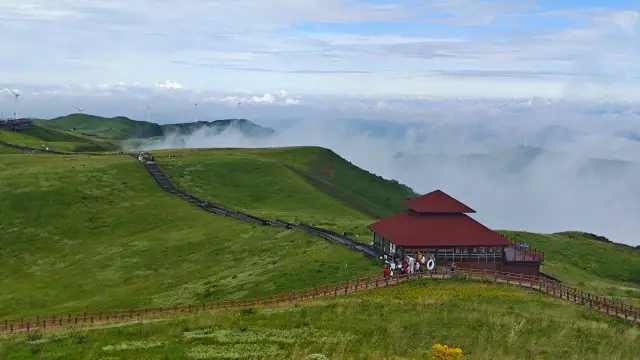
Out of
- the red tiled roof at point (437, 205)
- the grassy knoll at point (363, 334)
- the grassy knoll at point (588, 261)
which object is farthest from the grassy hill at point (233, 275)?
the red tiled roof at point (437, 205)

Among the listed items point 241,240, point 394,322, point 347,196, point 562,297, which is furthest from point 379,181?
point 394,322

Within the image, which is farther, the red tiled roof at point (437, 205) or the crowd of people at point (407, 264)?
the red tiled roof at point (437, 205)

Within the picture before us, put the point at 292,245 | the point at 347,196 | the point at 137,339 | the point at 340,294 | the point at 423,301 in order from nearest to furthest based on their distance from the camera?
the point at 137,339, the point at 423,301, the point at 340,294, the point at 292,245, the point at 347,196

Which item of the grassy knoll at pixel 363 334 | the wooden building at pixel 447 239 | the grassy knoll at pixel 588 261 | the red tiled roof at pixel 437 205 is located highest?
the red tiled roof at pixel 437 205

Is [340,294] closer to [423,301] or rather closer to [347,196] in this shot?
[423,301]

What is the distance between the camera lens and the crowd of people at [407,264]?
193 ft

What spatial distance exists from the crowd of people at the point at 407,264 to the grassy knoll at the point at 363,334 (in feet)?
39.2

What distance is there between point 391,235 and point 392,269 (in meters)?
7.79

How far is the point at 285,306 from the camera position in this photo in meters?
46.9

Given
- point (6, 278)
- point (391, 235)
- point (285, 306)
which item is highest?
point (391, 235)

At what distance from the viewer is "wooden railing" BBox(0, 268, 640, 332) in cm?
4869

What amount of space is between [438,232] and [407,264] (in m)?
6.67

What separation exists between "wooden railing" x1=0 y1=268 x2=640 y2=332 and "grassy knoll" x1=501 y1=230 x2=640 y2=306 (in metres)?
22.7

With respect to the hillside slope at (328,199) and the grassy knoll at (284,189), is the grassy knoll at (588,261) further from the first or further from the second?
the grassy knoll at (284,189)
